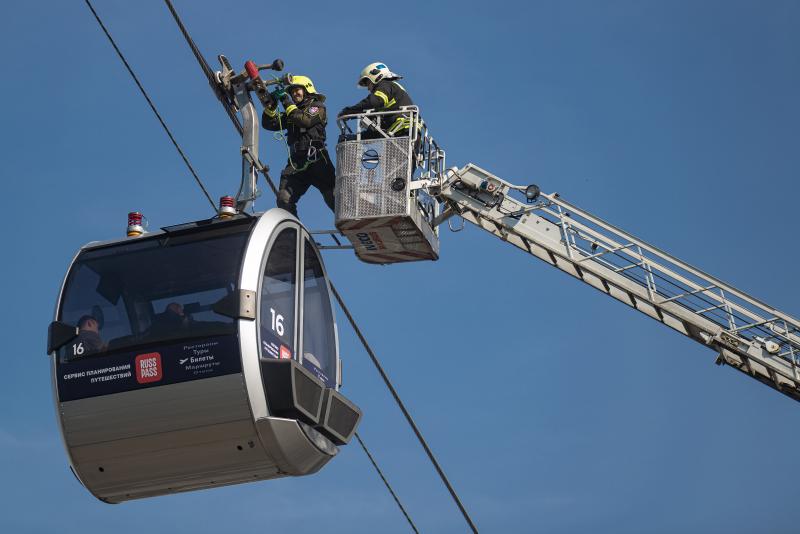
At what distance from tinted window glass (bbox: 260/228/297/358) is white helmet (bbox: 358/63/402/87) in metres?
5.29

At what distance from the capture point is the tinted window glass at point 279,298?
1543cm

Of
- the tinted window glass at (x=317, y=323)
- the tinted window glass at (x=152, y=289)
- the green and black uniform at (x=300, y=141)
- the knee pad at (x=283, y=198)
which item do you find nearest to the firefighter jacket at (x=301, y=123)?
the green and black uniform at (x=300, y=141)

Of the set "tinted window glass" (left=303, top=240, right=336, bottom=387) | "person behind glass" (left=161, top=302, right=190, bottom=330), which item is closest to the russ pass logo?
"person behind glass" (left=161, top=302, right=190, bottom=330)

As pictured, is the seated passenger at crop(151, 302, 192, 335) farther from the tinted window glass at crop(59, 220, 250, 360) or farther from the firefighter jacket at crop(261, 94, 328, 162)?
the firefighter jacket at crop(261, 94, 328, 162)

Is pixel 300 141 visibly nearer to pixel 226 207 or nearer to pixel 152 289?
pixel 226 207

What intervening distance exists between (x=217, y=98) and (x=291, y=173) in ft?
5.69

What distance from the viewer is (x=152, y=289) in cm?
1585

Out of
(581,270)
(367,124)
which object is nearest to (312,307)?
(367,124)

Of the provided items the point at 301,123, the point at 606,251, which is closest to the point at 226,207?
the point at 301,123

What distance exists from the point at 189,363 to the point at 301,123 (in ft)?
18.0

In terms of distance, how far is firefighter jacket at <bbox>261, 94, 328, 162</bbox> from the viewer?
19.9 metres

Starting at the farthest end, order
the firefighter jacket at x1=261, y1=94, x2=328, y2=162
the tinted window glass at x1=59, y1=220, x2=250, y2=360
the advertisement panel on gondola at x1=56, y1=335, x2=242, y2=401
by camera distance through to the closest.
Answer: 1. the firefighter jacket at x1=261, y1=94, x2=328, y2=162
2. the tinted window glass at x1=59, y1=220, x2=250, y2=360
3. the advertisement panel on gondola at x1=56, y1=335, x2=242, y2=401

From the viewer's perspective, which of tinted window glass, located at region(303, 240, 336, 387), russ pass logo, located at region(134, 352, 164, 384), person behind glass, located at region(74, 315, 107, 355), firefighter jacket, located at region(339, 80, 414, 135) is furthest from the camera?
firefighter jacket, located at region(339, 80, 414, 135)

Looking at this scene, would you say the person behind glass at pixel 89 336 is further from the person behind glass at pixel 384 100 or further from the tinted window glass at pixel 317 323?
the person behind glass at pixel 384 100
